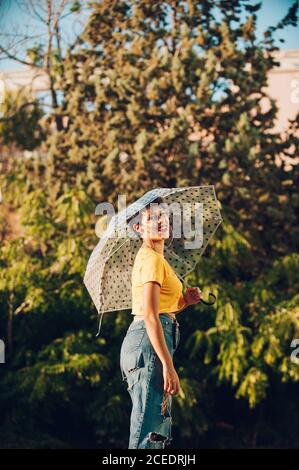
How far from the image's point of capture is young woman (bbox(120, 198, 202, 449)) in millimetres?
2553

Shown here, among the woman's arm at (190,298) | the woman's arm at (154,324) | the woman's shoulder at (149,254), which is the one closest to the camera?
the woman's arm at (154,324)

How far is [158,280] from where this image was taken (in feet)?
8.48

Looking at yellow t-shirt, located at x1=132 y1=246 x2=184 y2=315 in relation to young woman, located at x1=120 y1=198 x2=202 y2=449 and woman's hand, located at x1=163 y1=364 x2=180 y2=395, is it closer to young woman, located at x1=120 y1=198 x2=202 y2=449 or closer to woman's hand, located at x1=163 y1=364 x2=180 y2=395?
young woman, located at x1=120 y1=198 x2=202 y2=449

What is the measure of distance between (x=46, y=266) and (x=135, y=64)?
7.66 ft

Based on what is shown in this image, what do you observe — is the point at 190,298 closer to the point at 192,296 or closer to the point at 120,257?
the point at 192,296

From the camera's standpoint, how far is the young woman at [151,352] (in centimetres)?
255

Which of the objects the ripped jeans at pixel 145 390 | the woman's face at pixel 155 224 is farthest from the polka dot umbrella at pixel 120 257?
A: the ripped jeans at pixel 145 390

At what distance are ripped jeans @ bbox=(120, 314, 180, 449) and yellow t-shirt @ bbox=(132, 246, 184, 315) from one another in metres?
0.07

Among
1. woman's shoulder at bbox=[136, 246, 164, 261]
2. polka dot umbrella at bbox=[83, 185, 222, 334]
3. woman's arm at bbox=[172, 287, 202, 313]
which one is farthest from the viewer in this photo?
polka dot umbrella at bbox=[83, 185, 222, 334]

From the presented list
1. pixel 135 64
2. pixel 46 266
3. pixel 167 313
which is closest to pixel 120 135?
pixel 135 64

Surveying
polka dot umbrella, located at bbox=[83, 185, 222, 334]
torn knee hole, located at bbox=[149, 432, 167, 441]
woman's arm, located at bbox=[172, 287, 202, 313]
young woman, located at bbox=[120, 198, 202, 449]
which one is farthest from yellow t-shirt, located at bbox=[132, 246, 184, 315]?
torn knee hole, located at bbox=[149, 432, 167, 441]

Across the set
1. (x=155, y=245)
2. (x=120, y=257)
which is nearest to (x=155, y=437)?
(x=155, y=245)

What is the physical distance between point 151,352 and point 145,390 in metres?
0.13

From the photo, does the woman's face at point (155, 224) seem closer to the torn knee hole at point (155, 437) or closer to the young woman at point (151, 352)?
the young woman at point (151, 352)
